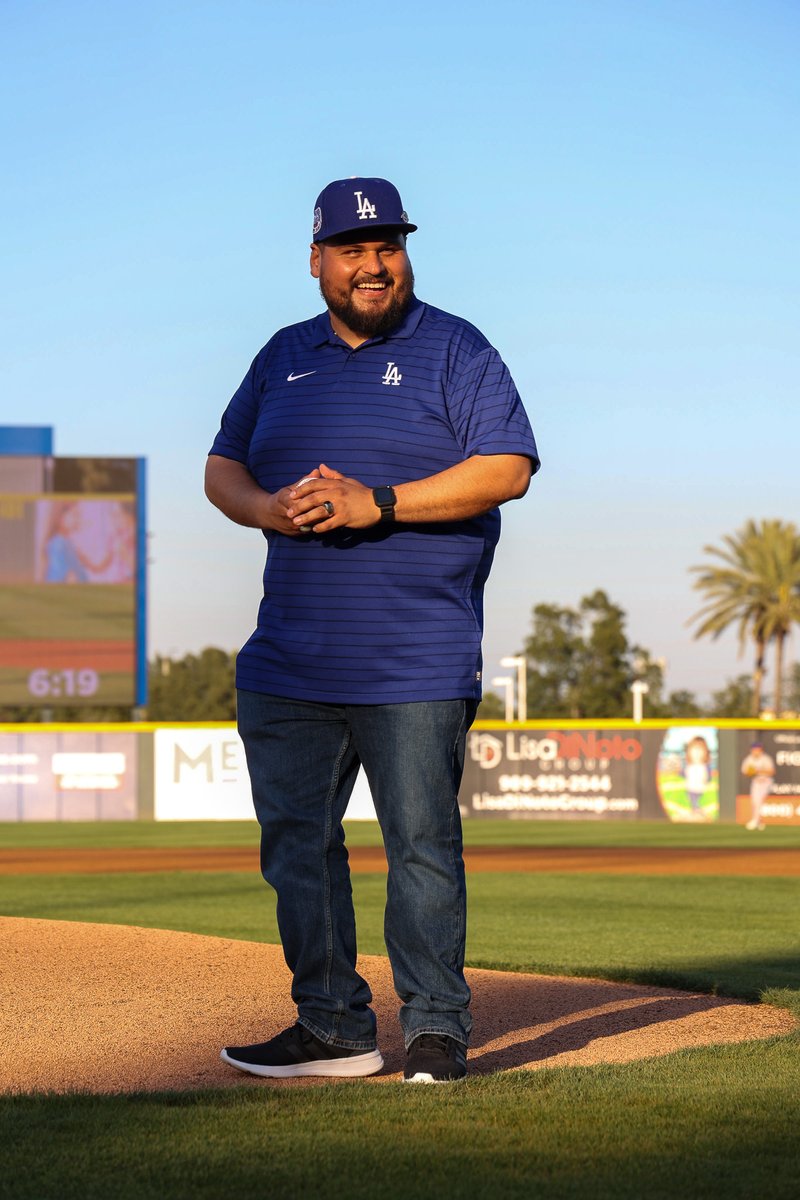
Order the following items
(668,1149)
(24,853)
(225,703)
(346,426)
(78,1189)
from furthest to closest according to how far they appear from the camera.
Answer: (225,703) → (24,853) → (346,426) → (668,1149) → (78,1189)

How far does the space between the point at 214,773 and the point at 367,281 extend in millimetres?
27539

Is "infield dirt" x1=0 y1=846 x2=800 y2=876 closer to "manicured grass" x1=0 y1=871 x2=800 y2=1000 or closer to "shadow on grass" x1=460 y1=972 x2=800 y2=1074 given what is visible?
"manicured grass" x1=0 y1=871 x2=800 y2=1000

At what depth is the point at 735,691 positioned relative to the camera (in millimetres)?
66875

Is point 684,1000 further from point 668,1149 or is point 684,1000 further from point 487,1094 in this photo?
point 668,1149

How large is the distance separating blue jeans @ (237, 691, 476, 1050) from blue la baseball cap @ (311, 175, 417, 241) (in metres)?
1.04

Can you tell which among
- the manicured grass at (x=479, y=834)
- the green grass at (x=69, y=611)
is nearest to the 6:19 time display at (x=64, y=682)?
the green grass at (x=69, y=611)

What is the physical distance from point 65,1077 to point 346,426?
1566mm

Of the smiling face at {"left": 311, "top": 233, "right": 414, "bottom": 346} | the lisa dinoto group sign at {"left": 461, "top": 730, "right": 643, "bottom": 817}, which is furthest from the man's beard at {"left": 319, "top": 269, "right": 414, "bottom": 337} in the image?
the lisa dinoto group sign at {"left": 461, "top": 730, "right": 643, "bottom": 817}

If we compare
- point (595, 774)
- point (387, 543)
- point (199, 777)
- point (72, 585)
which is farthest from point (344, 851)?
point (199, 777)

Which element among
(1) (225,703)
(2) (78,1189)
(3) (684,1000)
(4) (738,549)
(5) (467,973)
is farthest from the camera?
(1) (225,703)

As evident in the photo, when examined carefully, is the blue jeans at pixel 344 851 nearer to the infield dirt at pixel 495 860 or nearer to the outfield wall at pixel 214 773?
the infield dirt at pixel 495 860

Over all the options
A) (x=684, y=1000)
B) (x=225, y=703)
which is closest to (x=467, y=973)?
(x=684, y=1000)

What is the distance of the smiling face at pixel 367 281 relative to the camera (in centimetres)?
349

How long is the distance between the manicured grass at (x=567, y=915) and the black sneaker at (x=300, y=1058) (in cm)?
226
